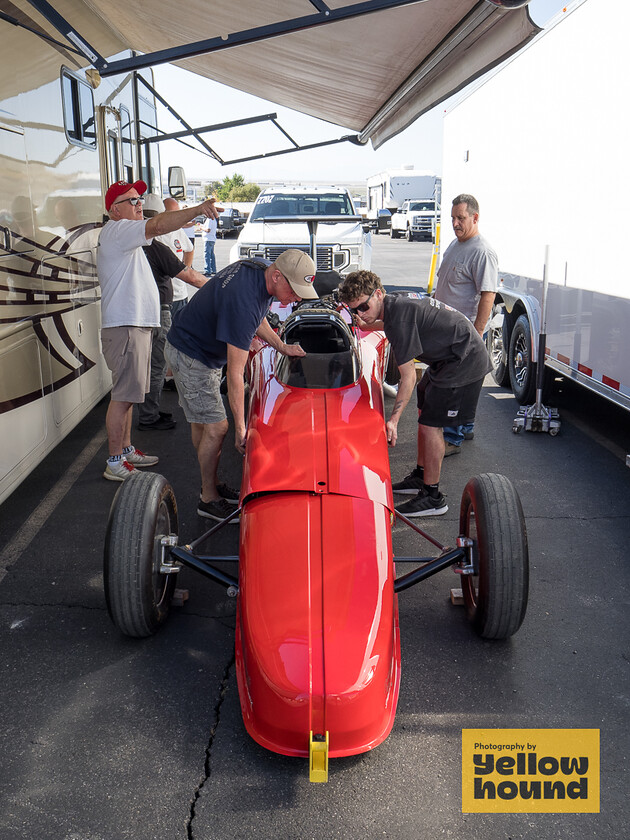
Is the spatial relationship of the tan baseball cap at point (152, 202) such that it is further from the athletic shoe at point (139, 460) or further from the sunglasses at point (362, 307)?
the sunglasses at point (362, 307)

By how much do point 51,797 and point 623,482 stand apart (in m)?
4.65

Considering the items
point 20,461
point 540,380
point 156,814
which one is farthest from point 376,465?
point 540,380

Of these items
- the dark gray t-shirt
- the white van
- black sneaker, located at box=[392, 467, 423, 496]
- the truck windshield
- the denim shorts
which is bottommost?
black sneaker, located at box=[392, 467, 423, 496]

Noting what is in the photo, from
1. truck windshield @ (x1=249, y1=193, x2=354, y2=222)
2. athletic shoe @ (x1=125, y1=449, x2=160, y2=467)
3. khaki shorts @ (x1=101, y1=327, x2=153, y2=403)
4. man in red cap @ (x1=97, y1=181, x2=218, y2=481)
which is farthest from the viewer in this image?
truck windshield @ (x1=249, y1=193, x2=354, y2=222)

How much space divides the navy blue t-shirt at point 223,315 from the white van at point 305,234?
22.6 ft

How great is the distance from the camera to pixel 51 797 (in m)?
2.65

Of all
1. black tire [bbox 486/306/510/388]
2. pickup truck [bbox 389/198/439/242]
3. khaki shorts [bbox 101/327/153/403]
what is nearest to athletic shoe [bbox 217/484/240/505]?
khaki shorts [bbox 101/327/153/403]

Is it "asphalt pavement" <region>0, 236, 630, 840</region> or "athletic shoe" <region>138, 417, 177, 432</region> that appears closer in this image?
"asphalt pavement" <region>0, 236, 630, 840</region>

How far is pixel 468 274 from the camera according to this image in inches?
241

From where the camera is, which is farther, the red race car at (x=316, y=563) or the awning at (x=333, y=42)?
the awning at (x=333, y=42)

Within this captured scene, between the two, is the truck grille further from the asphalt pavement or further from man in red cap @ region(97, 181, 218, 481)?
the asphalt pavement

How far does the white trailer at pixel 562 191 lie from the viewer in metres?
5.11

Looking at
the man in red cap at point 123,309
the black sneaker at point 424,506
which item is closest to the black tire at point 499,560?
the black sneaker at point 424,506

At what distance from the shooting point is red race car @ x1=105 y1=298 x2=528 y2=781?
2648 mm
